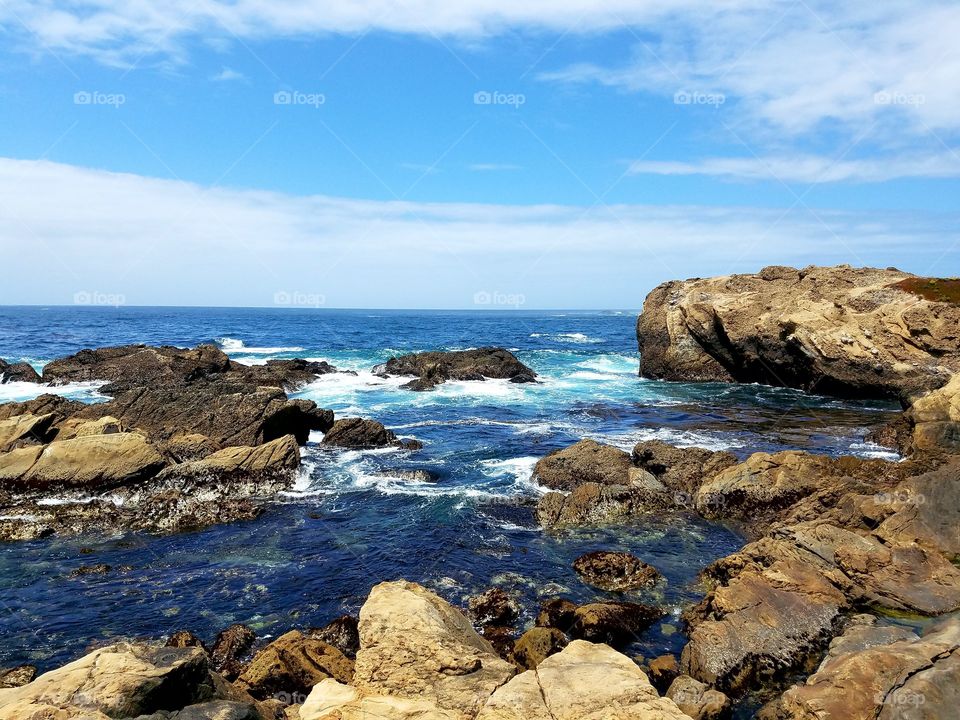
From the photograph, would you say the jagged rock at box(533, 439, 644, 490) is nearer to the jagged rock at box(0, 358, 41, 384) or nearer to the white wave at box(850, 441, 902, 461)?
the white wave at box(850, 441, 902, 461)

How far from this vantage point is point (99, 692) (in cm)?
762

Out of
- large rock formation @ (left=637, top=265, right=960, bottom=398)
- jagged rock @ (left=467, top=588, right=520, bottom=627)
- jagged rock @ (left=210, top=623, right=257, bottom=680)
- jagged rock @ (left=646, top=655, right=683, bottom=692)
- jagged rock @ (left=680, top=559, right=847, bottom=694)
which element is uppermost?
large rock formation @ (left=637, top=265, right=960, bottom=398)

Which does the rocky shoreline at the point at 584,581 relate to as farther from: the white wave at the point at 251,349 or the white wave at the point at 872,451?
the white wave at the point at 251,349

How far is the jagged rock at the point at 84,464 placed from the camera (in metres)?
19.8

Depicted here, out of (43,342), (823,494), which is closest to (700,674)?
(823,494)

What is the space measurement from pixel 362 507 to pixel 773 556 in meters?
12.4

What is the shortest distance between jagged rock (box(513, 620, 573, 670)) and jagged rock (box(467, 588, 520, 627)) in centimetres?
158

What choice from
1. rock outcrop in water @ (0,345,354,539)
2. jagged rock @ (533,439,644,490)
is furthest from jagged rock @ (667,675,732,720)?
rock outcrop in water @ (0,345,354,539)

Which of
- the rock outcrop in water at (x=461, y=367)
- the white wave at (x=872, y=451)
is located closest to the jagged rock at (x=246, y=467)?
the white wave at (x=872, y=451)

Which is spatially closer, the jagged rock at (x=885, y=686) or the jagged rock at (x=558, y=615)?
the jagged rock at (x=885, y=686)

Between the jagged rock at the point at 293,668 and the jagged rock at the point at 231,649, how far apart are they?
0.58 metres

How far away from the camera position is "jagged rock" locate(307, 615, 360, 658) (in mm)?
A: 11953

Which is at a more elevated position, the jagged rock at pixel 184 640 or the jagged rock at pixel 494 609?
the jagged rock at pixel 494 609

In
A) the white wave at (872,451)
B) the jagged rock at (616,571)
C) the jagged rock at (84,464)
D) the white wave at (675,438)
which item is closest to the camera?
the jagged rock at (616,571)
